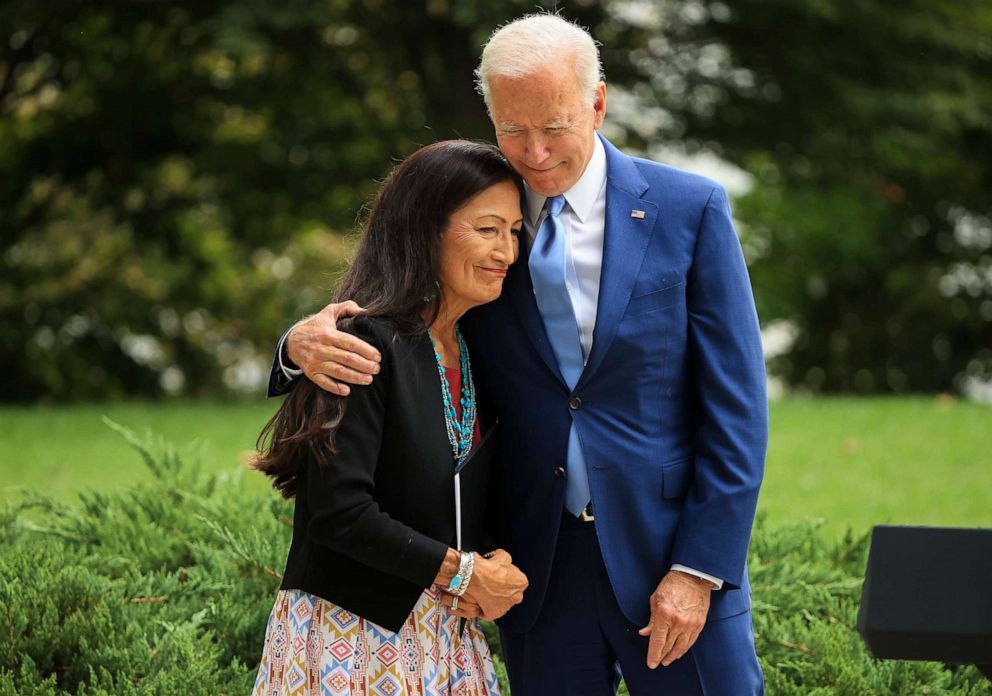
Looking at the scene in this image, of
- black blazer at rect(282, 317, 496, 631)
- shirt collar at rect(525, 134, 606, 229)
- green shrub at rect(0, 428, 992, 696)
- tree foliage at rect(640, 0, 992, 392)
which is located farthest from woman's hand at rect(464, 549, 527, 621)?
tree foliage at rect(640, 0, 992, 392)

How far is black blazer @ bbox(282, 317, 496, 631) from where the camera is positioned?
109 inches

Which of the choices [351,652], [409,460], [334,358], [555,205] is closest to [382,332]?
[334,358]

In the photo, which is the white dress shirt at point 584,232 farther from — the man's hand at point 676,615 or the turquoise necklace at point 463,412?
the man's hand at point 676,615

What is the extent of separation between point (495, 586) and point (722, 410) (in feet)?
2.14

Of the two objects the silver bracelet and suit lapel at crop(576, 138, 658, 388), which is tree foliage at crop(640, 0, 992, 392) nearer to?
suit lapel at crop(576, 138, 658, 388)

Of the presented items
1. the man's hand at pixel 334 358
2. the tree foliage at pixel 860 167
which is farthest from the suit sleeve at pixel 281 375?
the tree foliage at pixel 860 167

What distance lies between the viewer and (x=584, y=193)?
3.06 meters

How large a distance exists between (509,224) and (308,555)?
2.92ft

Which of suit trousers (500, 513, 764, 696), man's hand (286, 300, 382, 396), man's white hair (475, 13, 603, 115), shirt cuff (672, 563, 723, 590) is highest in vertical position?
man's white hair (475, 13, 603, 115)

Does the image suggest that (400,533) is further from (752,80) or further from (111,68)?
(111,68)

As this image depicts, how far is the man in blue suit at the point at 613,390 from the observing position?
2912 mm

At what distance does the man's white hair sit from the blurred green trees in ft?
26.7

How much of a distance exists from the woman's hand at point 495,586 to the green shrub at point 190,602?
3.81 feet

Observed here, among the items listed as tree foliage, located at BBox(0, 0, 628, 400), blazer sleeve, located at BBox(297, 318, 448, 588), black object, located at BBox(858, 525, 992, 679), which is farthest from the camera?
tree foliage, located at BBox(0, 0, 628, 400)
